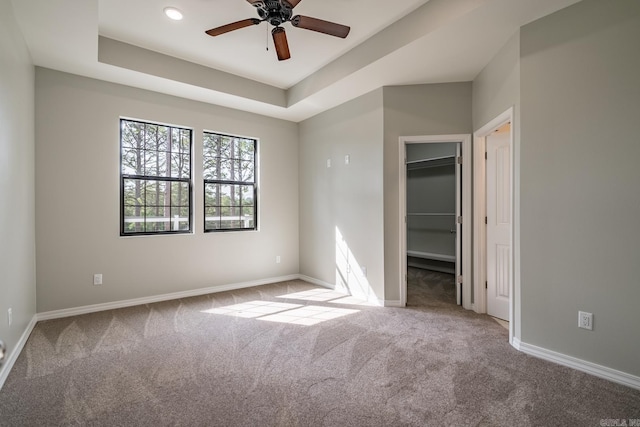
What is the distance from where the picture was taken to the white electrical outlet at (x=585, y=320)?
2.26 m

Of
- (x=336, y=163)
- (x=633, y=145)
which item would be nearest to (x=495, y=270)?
(x=633, y=145)

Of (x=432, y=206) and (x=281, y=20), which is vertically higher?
(x=281, y=20)

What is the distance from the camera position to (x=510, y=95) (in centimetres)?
279

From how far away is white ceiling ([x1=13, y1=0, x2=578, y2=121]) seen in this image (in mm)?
2520

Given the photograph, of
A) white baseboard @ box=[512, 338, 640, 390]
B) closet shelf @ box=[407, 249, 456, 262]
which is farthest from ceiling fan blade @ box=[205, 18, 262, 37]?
closet shelf @ box=[407, 249, 456, 262]

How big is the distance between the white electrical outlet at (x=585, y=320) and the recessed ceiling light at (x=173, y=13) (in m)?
4.23

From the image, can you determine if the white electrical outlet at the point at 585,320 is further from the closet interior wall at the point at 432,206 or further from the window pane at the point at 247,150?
the window pane at the point at 247,150

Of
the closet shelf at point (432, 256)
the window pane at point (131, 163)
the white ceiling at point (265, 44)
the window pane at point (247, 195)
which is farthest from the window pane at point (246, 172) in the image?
the closet shelf at point (432, 256)

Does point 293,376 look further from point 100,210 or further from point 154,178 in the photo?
point 154,178

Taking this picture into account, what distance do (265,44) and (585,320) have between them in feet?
12.8

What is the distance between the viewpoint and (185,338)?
2.90 m

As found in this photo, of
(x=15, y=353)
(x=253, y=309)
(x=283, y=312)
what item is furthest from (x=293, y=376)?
(x=15, y=353)

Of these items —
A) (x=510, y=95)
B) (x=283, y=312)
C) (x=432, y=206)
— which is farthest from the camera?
(x=432, y=206)

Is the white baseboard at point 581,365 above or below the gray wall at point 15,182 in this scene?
below
